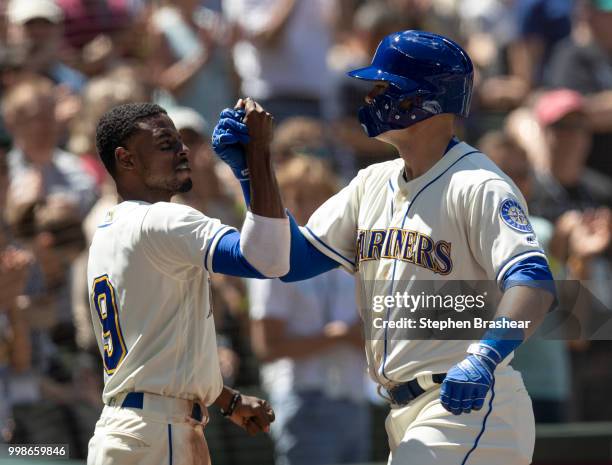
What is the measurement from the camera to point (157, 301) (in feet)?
12.4

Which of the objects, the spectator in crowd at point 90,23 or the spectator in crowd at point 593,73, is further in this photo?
the spectator in crowd at point 593,73

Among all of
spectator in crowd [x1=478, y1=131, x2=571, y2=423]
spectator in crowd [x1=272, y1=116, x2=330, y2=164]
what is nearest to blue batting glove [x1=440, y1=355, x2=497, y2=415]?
spectator in crowd [x1=478, y1=131, x2=571, y2=423]

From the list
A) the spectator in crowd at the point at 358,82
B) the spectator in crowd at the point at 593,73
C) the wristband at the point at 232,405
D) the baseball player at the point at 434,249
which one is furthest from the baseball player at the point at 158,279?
the spectator in crowd at the point at 593,73

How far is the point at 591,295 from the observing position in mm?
6848

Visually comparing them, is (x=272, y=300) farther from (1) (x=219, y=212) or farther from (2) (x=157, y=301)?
(2) (x=157, y=301)

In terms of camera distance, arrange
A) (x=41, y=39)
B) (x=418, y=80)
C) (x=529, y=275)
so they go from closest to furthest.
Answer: (x=529, y=275) < (x=418, y=80) < (x=41, y=39)

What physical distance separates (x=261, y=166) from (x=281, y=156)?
10.7 ft

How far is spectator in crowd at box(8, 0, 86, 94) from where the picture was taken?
729 cm

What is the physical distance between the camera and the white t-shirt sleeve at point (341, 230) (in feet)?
13.8

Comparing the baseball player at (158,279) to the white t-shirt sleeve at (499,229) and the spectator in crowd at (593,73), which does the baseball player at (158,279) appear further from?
the spectator in crowd at (593,73)

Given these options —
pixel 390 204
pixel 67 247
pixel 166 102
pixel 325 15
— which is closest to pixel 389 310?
pixel 390 204

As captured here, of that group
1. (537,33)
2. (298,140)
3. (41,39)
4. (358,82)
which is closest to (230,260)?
(298,140)

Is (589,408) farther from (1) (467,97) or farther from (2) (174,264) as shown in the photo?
(2) (174,264)

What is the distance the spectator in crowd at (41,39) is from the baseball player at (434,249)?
3617 millimetres
